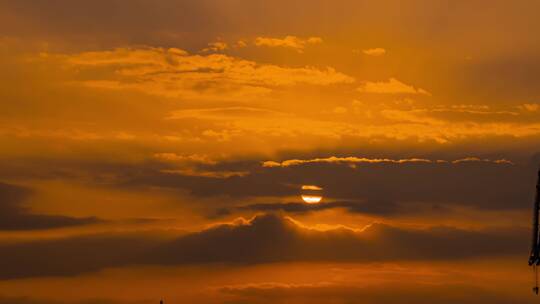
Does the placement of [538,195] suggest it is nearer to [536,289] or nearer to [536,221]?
[536,221]

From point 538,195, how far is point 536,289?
1076 inches

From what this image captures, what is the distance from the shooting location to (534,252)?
6845 inches

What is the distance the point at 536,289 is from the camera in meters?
150

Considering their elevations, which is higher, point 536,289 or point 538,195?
point 538,195

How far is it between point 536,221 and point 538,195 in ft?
23.3

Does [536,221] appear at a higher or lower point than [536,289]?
higher

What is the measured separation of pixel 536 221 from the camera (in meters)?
174

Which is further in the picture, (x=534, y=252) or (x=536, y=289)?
(x=534, y=252)

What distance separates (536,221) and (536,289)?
2733 centimetres

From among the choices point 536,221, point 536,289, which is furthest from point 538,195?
point 536,289

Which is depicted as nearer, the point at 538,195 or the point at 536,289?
the point at 536,289

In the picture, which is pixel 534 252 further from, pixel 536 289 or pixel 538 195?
pixel 536 289

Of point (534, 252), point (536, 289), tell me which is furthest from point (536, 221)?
point (536, 289)

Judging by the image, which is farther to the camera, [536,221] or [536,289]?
[536,221]
